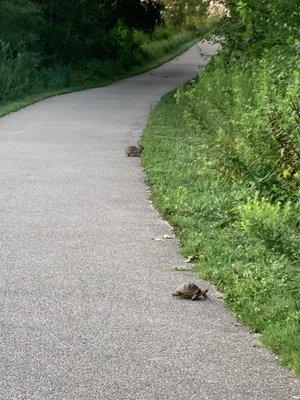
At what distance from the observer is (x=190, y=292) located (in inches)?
275

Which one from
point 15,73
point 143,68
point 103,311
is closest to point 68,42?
point 143,68

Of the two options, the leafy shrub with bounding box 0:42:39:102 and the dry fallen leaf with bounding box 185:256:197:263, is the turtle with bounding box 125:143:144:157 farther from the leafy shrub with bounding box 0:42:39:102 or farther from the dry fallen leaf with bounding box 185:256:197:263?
the leafy shrub with bounding box 0:42:39:102

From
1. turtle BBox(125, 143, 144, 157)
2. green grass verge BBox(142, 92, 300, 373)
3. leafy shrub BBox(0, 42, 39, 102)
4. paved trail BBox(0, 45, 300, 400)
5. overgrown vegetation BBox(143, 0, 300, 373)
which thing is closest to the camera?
paved trail BBox(0, 45, 300, 400)

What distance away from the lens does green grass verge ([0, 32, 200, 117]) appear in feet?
81.3

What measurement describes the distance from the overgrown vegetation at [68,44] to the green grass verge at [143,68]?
0.07 meters

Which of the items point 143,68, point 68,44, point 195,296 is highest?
point 195,296

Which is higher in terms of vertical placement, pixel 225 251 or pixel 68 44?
pixel 225 251

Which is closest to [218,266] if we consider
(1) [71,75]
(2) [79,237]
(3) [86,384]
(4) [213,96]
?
(2) [79,237]

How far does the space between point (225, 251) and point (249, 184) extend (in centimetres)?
211

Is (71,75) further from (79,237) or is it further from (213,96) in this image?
(79,237)

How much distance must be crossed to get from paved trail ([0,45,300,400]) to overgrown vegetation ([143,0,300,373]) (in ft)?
0.73

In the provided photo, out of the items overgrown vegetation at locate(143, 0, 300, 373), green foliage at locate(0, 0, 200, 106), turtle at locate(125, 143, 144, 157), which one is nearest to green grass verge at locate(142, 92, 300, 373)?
overgrown vegetation at locate(143, 0, 300, 373)

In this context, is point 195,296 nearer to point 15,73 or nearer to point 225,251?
point 225,251

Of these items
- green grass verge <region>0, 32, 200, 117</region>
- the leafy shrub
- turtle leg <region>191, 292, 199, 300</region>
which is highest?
turtle leg <region>191, 292, 199, 300</region>
